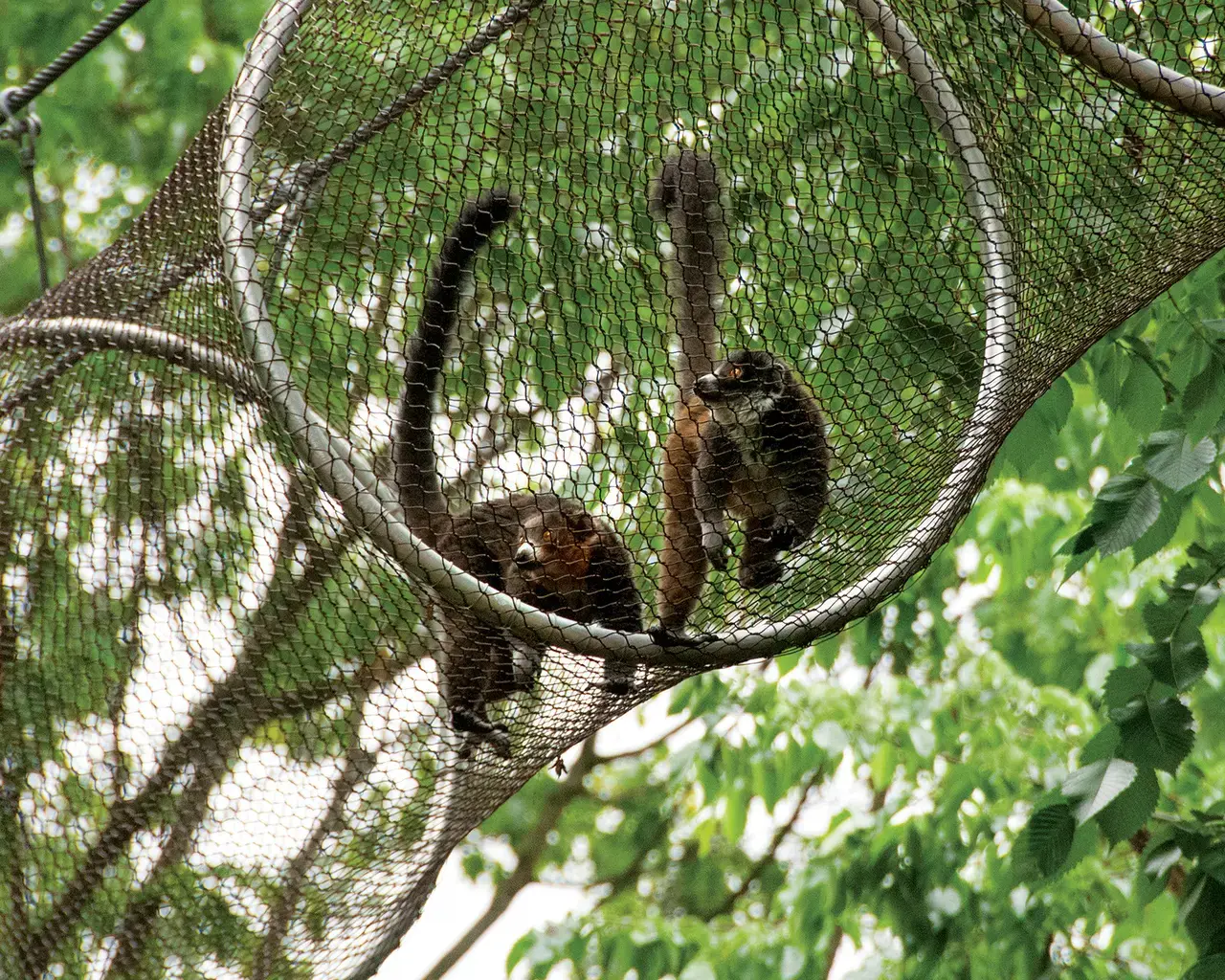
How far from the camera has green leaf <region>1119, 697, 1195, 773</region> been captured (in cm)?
192

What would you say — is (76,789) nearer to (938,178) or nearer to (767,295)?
(767,295)

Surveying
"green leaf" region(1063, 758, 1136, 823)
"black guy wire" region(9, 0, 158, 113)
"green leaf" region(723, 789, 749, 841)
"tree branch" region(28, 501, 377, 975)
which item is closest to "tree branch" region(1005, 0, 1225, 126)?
"green leaf" region(1063, 758, 1136, 823)

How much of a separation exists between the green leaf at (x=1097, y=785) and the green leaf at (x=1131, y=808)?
5 centimetres

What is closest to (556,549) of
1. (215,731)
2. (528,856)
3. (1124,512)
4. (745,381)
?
(745,381)

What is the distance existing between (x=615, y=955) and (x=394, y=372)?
74.0 inches

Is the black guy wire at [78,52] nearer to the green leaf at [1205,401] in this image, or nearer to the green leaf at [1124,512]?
the green leaf at [1124,512]

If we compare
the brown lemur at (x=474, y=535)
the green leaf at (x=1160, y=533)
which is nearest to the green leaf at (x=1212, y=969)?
the green leaf at (x=1160, y=533)

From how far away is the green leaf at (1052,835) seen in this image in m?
1.96

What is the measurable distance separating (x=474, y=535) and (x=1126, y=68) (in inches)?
51.1

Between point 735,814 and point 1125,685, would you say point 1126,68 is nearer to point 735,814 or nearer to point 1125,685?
point 1125,685

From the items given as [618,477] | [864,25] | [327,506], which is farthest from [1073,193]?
[327,506]

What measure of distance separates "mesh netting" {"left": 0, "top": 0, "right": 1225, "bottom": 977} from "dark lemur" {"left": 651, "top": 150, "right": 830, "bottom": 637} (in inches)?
1.0

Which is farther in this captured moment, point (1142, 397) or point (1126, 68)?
point (1142, 397)

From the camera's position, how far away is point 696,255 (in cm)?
186
